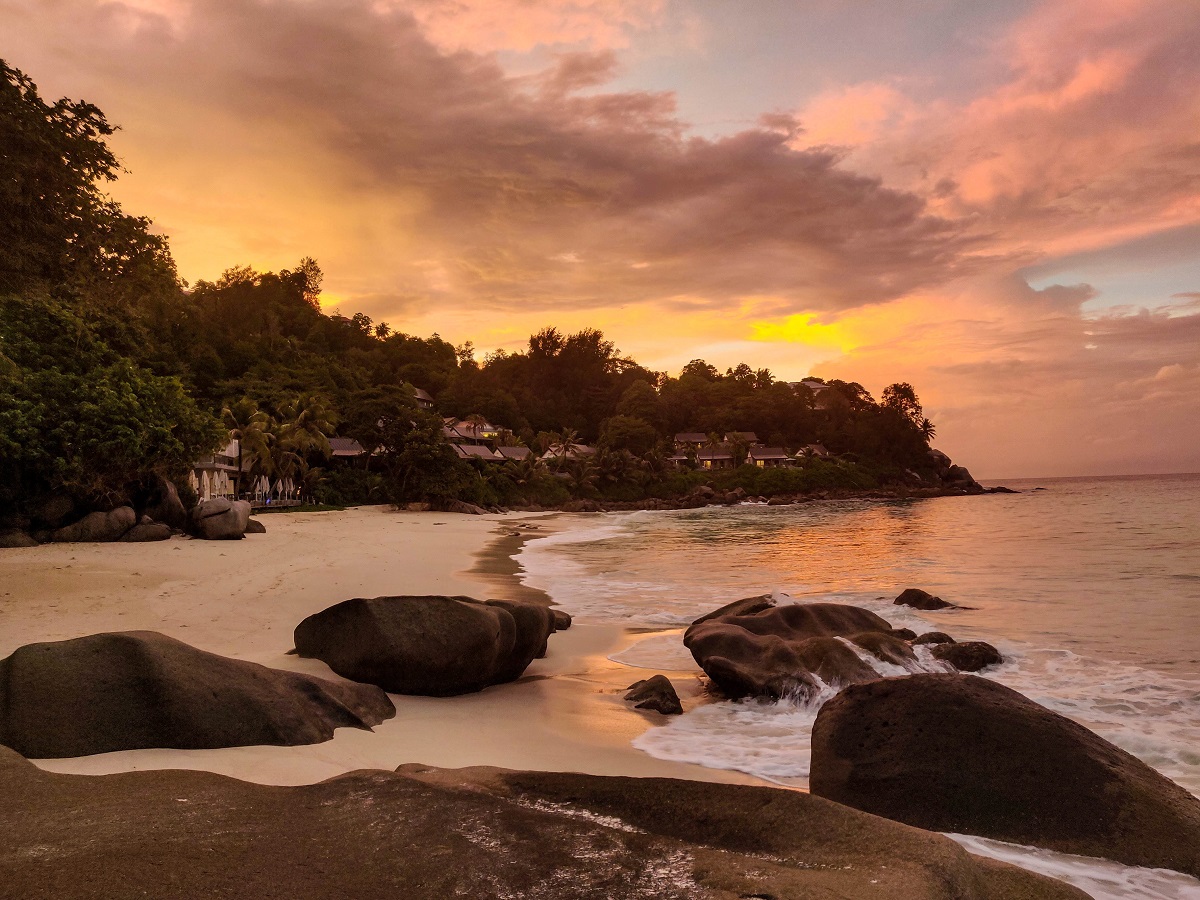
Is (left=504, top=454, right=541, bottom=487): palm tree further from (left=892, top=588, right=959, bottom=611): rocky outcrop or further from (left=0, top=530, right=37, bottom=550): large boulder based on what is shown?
(left=892, top=588, right=959, bottom=611): rocky outcrop

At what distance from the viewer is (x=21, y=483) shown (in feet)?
68.7

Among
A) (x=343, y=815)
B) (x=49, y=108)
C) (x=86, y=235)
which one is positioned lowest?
(x=343, y=815)

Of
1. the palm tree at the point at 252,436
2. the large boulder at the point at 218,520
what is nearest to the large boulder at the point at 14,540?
the large boulder at the point at 218,520

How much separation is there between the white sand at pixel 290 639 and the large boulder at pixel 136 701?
0.16 meters

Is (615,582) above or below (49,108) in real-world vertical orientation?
below

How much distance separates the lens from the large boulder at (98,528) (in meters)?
20.2

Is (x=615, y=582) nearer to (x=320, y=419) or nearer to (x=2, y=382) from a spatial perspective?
(x=2, y=382)

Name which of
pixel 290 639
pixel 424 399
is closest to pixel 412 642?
pixel 290 639

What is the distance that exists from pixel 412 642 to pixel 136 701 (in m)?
2.55

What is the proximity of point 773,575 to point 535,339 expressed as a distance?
104742mm

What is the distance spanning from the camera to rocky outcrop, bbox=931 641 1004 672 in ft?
28.7

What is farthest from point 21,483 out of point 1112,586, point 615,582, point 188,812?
point 1112,586

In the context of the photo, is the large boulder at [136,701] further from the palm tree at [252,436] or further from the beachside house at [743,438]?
the beachside house at [743,438]

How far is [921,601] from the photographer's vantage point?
13.2 m
